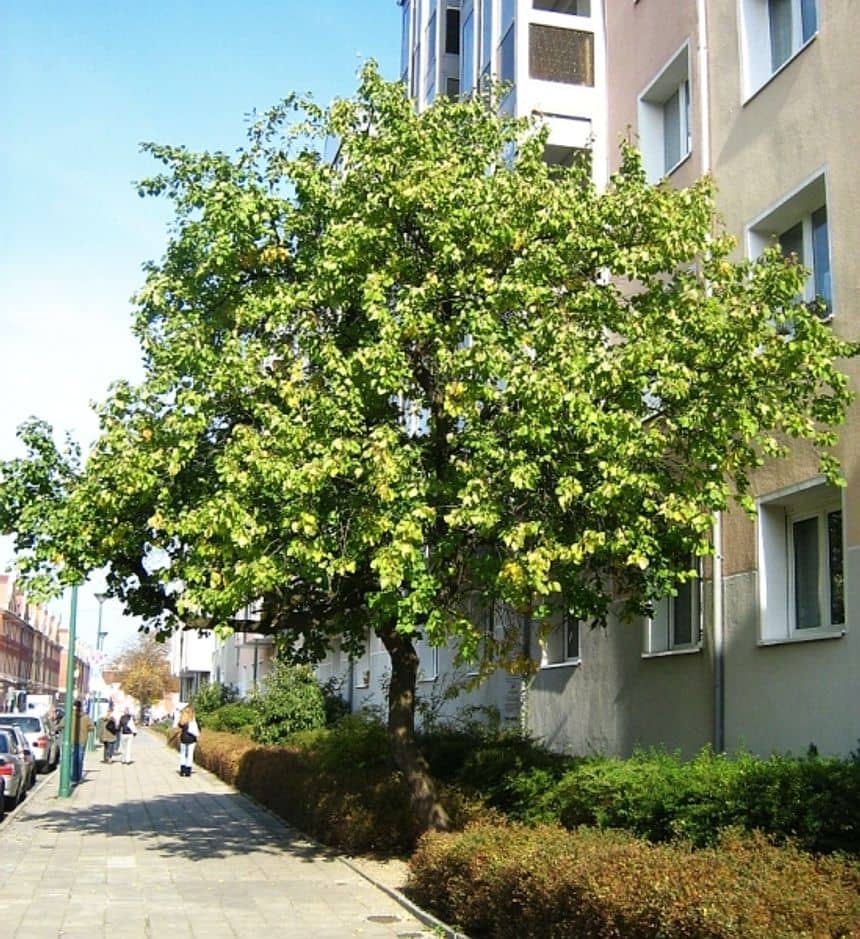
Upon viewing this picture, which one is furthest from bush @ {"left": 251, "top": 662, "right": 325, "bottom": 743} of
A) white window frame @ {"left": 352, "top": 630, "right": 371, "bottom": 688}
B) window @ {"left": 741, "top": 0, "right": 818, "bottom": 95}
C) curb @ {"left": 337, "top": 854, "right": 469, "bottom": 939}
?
window @ {"left": 741, "top": 0, "right": 818, "bottom": 95}

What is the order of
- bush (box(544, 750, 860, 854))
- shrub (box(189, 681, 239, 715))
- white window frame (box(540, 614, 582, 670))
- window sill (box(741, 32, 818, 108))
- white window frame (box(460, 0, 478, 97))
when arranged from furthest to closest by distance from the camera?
shrub (box(189, 681, 239, 715))
white window frame (box(460, 0, 478, 97))
white window frame (box(540, 614, 582, 670))
window sill (box(741, 32, 818, 108))
bush (box(544, 750, 860, 854))

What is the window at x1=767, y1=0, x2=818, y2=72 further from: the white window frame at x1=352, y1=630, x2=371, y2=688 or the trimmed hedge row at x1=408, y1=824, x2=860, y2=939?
the white window frame at x1=352, y1=630, x2=371, y2=688

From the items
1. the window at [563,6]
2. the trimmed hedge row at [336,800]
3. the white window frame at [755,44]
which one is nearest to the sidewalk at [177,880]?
the trimmed hedge row at [336,800]

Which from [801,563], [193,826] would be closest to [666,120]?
[801,563]

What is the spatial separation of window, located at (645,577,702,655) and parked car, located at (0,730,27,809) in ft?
36.8

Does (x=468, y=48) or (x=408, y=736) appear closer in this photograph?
(x=408, y=736)

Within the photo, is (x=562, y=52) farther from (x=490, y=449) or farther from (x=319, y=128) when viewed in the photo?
(x=490, y=449)

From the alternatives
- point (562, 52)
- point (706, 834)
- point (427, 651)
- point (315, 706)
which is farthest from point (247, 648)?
point (706, 834)

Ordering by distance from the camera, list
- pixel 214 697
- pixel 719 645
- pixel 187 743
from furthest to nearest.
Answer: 1. pixel 214 697
2. pixel 187 743
3. pixel 719 645

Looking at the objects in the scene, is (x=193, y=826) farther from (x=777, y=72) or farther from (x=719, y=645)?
(x=777, y=72)

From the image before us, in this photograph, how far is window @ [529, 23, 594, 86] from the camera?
66.1 feet

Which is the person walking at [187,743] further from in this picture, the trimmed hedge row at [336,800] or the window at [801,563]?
the window at [801,563]

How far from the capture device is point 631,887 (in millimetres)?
7418

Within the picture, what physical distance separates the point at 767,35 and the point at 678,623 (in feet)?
22.7
